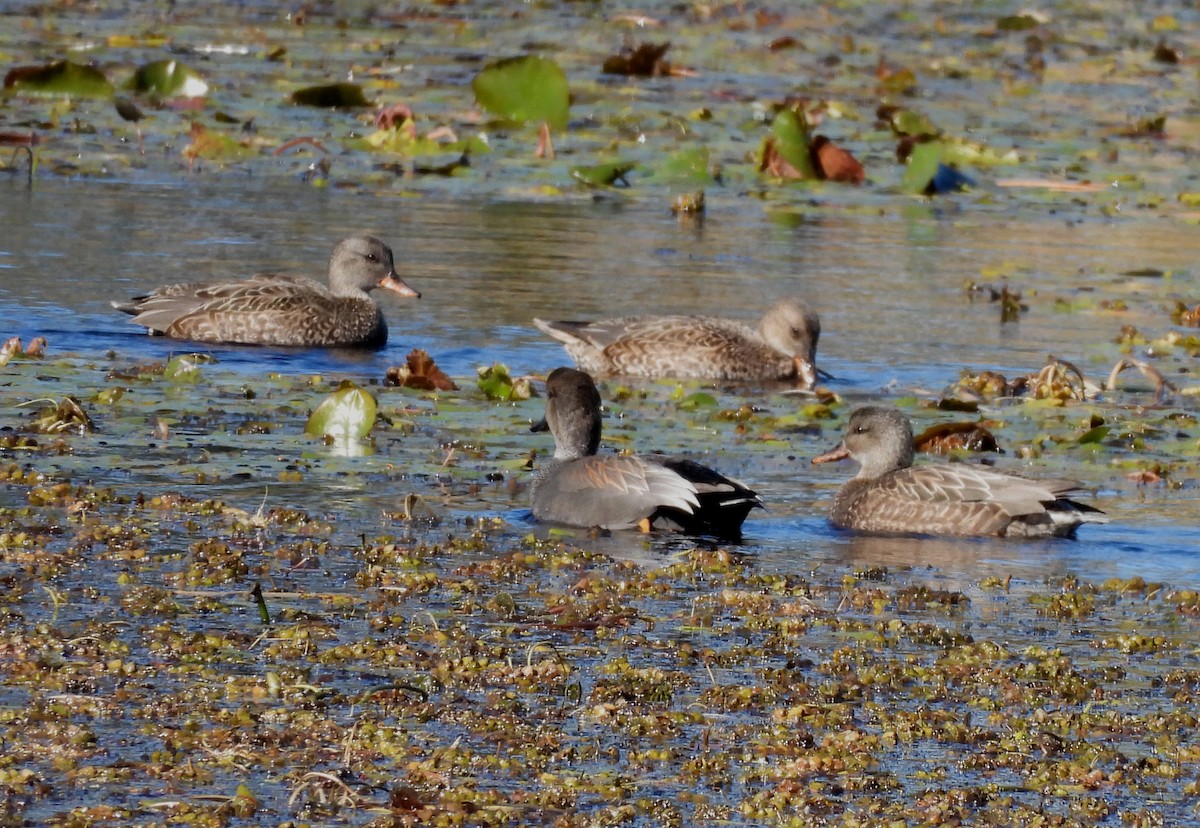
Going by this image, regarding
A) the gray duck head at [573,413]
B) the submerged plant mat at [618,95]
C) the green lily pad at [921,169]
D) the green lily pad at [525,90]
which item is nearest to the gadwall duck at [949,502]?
the gray duck head at [573,413]

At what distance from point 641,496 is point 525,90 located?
1083 cm

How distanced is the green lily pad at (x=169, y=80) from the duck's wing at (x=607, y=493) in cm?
1193

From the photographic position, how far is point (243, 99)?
21.1 metres

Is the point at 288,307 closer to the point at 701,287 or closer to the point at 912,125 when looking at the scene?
the point at 701,287

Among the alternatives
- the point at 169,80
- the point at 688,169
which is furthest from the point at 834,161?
the point at 169,80

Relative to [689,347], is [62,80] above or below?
above

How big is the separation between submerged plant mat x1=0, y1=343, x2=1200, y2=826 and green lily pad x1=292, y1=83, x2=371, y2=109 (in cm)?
1069

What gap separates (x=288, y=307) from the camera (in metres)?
13.8

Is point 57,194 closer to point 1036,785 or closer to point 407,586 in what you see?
point 407,586

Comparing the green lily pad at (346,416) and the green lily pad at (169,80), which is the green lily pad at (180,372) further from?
the green lily pad at (169,80)

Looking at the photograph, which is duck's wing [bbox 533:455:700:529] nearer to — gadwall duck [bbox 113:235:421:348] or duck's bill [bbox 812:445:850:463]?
duck's bill [bbox 812:445:850:463]

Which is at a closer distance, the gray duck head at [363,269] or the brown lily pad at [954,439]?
the brown lily pad at [954,439]

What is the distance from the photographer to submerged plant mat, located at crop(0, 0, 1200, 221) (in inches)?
757

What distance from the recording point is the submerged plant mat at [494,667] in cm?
603
